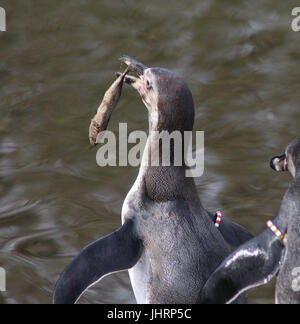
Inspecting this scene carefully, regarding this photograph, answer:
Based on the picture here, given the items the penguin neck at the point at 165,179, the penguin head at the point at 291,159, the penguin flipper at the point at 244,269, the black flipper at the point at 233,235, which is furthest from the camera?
the black flipper at the point at 233,235

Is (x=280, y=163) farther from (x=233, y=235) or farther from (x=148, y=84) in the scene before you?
(x=148, y=84)

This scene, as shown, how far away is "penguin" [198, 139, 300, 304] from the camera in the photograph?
A: 315 centimetres

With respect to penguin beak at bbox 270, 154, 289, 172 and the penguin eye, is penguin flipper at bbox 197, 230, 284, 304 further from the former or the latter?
the penguin eye

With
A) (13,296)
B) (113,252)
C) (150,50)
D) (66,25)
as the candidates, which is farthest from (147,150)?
(66,25)

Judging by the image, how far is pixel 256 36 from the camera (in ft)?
22.6

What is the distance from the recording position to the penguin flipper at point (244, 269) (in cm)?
314

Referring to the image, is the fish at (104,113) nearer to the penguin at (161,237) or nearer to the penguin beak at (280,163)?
the penguin at (161,237)

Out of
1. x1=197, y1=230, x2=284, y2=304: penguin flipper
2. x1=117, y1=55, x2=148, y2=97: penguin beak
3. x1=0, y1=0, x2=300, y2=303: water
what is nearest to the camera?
x1=197, y1=230, x2=284, y2=304: penguin flipper

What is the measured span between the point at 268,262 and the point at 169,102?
725mm

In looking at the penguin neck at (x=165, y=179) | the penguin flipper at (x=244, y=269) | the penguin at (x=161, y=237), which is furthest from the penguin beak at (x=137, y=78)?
the penguin flipper at (x=244, y=269)

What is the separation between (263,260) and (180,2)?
4.56 metres

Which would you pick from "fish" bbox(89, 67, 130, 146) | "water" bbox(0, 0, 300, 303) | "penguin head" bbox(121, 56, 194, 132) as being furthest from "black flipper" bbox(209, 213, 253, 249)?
"fish" bbox(89, 67, 130, 146)

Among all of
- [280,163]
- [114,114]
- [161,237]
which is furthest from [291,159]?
[114,114]
